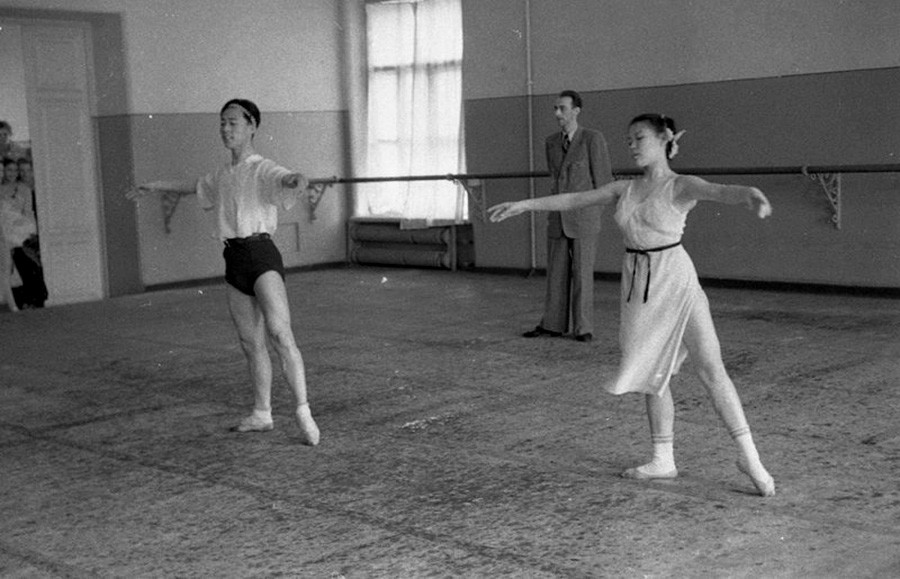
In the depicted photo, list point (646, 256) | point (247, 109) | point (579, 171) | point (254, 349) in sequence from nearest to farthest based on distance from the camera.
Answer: point (646, 256) → point (247, 109) → point (254, 349) → point (579, 171)

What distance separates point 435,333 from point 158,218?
180 inches

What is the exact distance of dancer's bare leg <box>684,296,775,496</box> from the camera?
464cm

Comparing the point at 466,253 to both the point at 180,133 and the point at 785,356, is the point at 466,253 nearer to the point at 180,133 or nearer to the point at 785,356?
the point at 180,133

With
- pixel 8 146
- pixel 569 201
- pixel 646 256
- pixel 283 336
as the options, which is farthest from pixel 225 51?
pixel 646 256

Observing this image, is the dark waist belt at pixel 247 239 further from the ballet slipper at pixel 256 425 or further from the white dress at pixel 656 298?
the white dress at pixel 656 298

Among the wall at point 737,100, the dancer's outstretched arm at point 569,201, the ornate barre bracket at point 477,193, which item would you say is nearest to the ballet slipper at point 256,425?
the dancer's outstretched arm at point 569,201

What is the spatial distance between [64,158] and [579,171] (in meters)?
5.84

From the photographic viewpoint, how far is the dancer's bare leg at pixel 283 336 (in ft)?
18.8

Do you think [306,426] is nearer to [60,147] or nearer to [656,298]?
[656,298]

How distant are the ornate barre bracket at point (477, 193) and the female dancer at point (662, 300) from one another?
7.97 m

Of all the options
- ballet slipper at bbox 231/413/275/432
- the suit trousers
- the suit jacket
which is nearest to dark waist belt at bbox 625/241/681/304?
ballet slipper at bbox 231/413/275/432

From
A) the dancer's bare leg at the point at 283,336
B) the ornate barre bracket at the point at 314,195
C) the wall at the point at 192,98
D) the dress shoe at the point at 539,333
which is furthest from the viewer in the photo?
the ornate barre bracket at the point at 314,195

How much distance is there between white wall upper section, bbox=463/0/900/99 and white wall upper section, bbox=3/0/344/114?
6.41 feet

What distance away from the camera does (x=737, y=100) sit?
10781 mm
